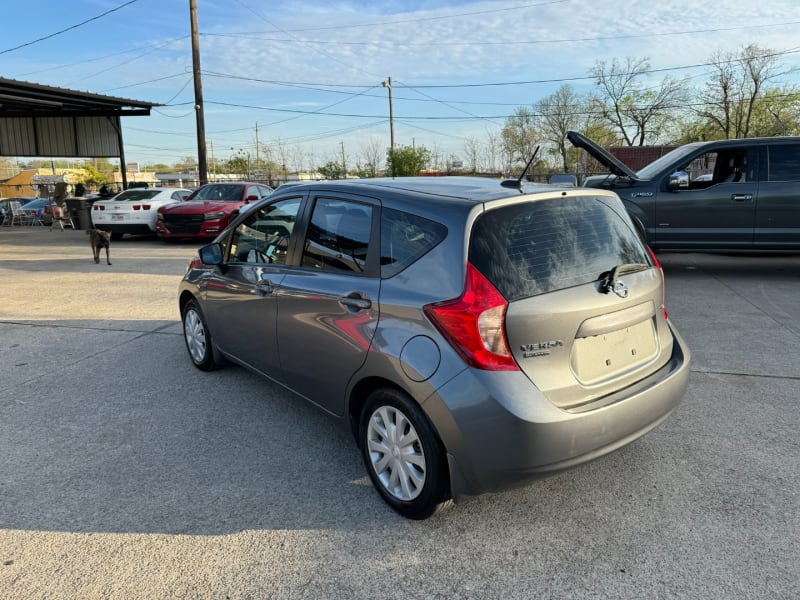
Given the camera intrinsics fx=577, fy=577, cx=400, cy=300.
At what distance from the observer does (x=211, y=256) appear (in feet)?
14.7

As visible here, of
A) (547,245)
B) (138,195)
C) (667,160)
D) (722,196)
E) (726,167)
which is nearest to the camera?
(547,245)

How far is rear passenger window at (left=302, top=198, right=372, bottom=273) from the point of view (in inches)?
122

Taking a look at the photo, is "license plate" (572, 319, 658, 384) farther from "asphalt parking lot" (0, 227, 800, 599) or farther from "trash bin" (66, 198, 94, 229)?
"trash bin" (66, 198, 94, 229)

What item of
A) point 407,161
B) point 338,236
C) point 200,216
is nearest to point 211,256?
point 338,236

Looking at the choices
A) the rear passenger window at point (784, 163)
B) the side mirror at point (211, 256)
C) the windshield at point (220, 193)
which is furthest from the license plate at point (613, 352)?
the windshield at point (220, 193)

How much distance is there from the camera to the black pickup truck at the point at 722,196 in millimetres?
8320

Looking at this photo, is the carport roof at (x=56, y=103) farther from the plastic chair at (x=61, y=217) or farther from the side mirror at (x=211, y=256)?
the side mirror at (x=211, y=256)

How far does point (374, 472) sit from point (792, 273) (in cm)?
890

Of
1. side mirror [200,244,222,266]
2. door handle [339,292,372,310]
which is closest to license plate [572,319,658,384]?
door handle [339,292,372,310]

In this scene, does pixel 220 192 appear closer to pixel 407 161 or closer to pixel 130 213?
pixel 130 213

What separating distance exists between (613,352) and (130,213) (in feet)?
52.7

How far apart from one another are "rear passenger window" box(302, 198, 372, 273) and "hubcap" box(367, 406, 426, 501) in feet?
2.59

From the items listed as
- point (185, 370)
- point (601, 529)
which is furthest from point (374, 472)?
point (185, 370)

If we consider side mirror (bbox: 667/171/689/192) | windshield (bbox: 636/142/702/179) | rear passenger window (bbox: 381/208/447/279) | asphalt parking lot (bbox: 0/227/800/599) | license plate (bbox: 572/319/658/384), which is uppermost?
windshield (bbox: 636/142/702/179)
